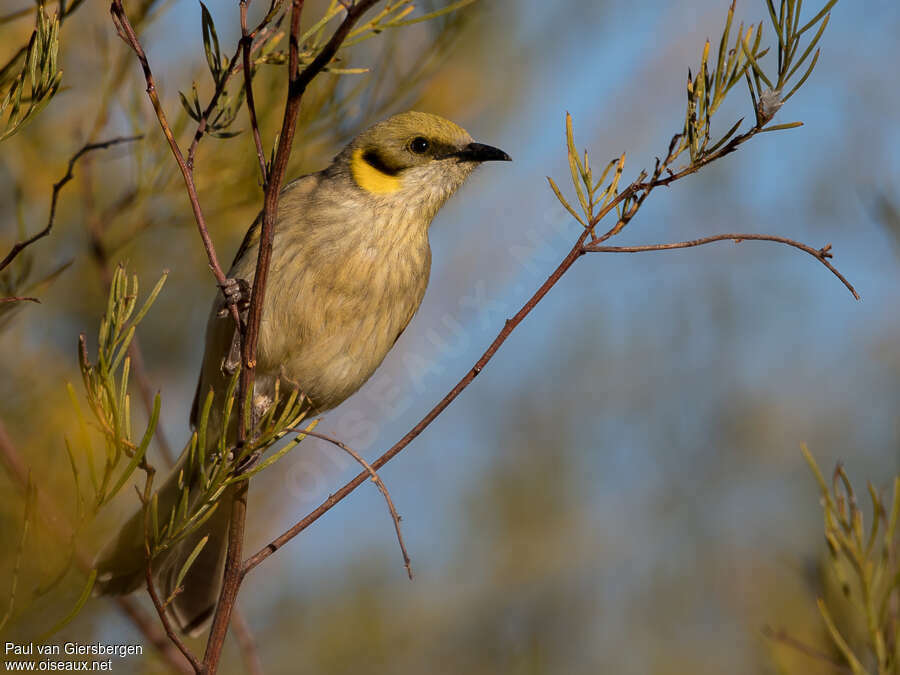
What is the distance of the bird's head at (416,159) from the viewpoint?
3555mm

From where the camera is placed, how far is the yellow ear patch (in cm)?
354

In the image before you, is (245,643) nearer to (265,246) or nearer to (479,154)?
(265,246)

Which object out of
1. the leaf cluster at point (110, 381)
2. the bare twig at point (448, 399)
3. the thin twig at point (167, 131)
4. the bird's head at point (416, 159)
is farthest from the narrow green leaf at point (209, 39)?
the bird's head at point (416, 159)

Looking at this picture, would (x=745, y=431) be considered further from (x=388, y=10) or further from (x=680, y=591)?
(x=388, y=10)

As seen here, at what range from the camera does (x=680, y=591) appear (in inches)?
191

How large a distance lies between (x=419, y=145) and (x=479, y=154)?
0.26 metres

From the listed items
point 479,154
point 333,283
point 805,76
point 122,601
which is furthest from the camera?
point 479,154

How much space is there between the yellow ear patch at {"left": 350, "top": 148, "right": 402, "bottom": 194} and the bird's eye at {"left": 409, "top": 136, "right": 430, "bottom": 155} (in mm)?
145

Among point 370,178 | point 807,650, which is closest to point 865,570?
point 807,650

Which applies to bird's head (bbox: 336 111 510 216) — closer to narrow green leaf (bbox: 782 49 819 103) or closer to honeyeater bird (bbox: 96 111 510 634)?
honeyeater bird (bbox: 96 111 510 634)

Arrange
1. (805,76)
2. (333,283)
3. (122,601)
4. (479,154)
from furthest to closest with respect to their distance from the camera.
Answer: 1. (479,154)
2. (333,283)
3. (122,601)
4. (805,76)

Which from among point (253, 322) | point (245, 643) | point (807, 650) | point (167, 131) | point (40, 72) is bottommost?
point (245, 643)

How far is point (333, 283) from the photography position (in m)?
3.29

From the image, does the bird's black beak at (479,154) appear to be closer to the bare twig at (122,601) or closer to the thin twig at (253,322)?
the thin twig at (253,322)
